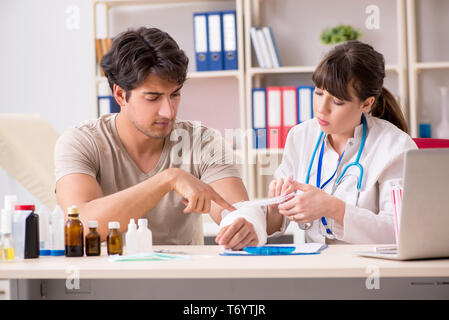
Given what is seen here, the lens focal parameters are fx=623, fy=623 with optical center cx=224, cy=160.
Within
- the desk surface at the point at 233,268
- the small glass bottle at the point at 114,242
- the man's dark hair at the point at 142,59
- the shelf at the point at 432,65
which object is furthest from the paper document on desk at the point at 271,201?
the shelf at the point at 432,65

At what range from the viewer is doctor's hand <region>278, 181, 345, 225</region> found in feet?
5.32

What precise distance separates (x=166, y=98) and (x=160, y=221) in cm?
39

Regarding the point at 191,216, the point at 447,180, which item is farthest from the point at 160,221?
the point at 447,180

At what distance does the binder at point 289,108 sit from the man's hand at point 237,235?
1.96m

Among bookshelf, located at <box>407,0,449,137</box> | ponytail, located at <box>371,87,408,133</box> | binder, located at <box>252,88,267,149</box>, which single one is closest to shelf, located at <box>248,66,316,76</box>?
binder, located at <box>252,88,267,149</box>

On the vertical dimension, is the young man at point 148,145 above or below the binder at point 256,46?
below

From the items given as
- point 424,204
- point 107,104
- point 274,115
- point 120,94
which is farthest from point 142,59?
point 107,104

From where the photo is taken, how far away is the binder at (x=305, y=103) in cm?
345

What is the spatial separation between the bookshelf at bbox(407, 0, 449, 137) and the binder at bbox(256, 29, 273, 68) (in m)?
0.79

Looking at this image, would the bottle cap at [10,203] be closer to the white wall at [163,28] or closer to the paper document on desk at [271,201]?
the paper document on desk at [271,201]

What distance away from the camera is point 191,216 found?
206 centimetres

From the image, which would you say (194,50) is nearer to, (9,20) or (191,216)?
(9,20)

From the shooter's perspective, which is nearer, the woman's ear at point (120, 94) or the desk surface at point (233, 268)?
the desk surface at point (233, 268)

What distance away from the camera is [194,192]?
5.24 feet
